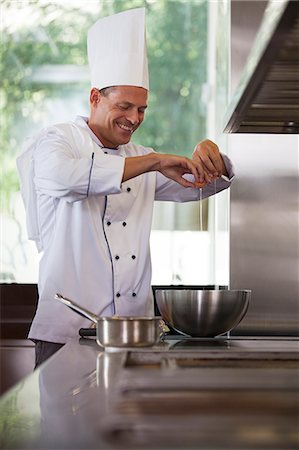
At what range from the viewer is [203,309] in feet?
6.66

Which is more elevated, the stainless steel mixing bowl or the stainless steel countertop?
the stainless steel mixing bowl

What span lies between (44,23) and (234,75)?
2.30 meters

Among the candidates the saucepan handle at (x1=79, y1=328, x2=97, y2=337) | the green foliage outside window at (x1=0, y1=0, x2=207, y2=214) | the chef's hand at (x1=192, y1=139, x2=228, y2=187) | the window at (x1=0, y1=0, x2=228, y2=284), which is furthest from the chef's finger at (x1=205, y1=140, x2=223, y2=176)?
the green foliage outside window at (x1=0, y1=0, x2=207, y2=214)

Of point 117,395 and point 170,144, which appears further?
point 170,144

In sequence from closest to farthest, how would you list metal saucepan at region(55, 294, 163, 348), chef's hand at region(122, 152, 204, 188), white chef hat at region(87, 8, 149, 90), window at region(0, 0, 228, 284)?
metal saucepan at region(55, 294, 163, 348), chef's hand at region(122, 152, 204, 188), white chef hat at region(87, 8, 149, 90), window at region(0, 0, 228, 284)

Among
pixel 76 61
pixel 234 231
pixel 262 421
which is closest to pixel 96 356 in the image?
pixel 262 421

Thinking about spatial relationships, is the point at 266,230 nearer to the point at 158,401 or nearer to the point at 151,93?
the point at 158,401

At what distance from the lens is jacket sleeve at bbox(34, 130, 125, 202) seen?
7.57 feet

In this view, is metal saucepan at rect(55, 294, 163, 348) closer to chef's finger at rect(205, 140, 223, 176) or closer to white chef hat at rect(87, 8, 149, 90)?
chef's finger at rect(205, 140, 223, 176)

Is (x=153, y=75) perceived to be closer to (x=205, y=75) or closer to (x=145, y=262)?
(x=205, y=75)

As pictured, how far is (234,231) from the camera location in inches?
116

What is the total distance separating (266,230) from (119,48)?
79 cm

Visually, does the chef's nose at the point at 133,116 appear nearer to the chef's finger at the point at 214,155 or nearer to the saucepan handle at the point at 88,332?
the chef's finger at the point at 214,155

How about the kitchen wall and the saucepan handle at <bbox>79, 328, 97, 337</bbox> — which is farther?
the kitchen wall
